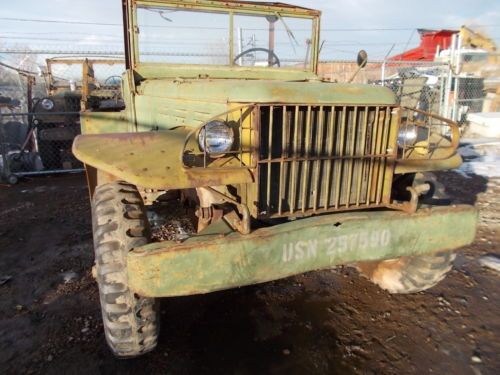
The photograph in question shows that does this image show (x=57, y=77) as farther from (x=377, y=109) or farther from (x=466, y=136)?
(x=466, y=136)

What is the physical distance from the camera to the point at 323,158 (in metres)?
2.41

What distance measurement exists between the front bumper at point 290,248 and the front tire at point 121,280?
272 mm

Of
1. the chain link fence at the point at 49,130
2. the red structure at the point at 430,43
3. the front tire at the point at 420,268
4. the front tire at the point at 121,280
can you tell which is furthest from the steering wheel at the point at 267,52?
the red structure at the point at 430,43

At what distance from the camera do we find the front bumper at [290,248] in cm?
208

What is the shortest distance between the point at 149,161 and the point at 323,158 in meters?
1.01

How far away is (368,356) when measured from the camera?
2633 mm

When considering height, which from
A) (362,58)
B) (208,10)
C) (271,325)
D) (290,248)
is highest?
(208,10)

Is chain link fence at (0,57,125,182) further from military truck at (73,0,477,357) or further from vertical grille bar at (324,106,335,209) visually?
vertical grille bar at (324,106,335,209)

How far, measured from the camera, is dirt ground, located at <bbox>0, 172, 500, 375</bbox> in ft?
8.35

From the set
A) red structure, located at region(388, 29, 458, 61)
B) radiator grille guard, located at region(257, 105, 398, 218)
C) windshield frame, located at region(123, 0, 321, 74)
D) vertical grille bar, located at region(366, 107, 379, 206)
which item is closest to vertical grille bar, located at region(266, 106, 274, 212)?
radiator grille guard, located at region(257, 105, 398, 218)

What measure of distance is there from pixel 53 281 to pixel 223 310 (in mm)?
1532

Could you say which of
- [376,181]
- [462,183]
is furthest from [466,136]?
[376,181]

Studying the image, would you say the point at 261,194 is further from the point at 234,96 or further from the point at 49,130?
the point at 49,130

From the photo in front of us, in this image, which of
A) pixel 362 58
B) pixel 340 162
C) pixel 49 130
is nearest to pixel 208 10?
pixel 362 58
